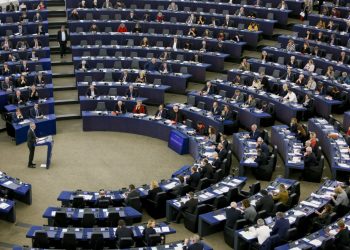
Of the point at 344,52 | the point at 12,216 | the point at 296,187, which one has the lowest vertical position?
the point at 12,216

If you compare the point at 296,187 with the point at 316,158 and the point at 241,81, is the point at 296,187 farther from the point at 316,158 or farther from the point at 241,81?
the point at 241,81

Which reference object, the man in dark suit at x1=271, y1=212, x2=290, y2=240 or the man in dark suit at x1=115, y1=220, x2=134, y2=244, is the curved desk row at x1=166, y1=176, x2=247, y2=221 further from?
the man in dark suit at x1=271, y1=212, x2=290, y2=240

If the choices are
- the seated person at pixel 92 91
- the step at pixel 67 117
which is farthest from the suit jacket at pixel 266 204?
the step at pixel 67 117

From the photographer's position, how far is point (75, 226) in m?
19.4

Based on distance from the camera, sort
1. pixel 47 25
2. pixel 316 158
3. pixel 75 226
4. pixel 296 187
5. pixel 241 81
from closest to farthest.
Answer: pixel 75 226 → pixel 296 187 → pixel 316 158 → pixel 241 81 → pixel 47 25

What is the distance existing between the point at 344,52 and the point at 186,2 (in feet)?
36.0

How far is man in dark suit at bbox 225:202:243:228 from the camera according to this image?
1869 centimetres

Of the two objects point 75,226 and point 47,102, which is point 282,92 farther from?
point 75,226

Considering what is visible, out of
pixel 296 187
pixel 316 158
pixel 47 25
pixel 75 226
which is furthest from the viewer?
pixel 47 25

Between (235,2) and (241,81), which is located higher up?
(235,2)

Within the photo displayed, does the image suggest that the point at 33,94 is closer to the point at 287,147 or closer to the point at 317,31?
the point at 287,147

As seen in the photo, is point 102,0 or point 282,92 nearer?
point 282,92

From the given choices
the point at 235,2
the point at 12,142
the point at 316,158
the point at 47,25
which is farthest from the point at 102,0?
the point at 316,158

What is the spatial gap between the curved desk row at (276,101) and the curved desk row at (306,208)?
20.8 feet
